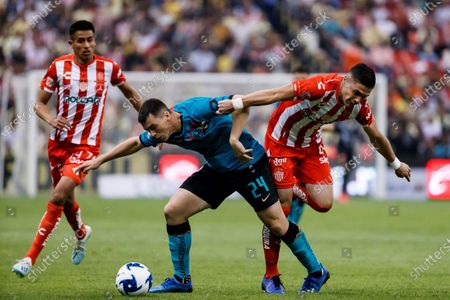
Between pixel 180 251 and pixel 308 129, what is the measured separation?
1.98 meters

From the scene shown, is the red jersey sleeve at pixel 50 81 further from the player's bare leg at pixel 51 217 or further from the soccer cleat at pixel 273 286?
the soccer cleat at pixel 273 286

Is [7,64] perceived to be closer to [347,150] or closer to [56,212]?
[347,150]

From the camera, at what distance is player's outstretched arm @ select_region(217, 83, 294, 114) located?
8.94 metres

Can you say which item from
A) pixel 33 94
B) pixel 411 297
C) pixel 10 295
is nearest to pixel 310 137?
pixel 411 297

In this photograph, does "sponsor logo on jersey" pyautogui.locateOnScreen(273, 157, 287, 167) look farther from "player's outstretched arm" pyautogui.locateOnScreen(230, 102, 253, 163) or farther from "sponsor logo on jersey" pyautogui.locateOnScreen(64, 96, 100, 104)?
"sponsor logo on jersey" pyautogui.locateOnScreen(64, 96, 100, 104)

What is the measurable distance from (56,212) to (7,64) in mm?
16476

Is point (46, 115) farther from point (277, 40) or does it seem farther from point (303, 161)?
point (277, 40)

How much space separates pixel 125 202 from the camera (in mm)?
23656

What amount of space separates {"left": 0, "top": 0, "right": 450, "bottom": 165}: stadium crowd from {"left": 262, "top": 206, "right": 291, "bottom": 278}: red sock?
54.3 ft

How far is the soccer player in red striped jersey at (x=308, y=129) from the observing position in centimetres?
923

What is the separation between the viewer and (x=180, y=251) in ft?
31.4

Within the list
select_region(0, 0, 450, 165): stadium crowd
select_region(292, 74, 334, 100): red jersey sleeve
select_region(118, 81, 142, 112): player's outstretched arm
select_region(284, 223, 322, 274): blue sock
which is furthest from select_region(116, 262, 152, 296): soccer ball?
select_region(0, 0, 450, 165): stadium crowd

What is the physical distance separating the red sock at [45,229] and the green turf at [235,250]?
0.34 m

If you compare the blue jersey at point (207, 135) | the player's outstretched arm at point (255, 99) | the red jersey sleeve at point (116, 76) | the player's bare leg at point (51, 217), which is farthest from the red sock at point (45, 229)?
the player's outstretched arm at point (255, 99)
